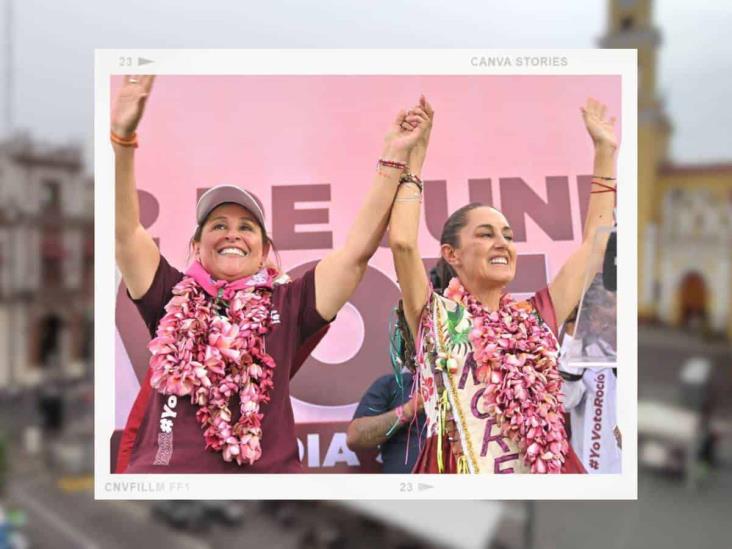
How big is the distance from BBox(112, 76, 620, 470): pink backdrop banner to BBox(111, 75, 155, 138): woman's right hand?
0.06 feet

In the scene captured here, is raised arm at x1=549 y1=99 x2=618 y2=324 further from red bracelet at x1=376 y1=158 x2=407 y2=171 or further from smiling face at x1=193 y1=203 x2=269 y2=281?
smiling face at x1=193 y1=203 x2=269 y2=281

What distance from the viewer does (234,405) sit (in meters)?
1.00

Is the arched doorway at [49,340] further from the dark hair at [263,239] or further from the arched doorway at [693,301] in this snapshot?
the arched doorway at [693,301]

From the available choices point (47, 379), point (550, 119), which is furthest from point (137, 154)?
A: point (550, 119)

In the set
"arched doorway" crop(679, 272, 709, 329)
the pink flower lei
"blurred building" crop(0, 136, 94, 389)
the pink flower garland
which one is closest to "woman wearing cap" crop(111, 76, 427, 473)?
the pink flower garland

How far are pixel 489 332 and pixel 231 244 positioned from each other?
0.51 metres

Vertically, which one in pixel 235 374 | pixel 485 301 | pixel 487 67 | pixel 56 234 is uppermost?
pixel 487 67

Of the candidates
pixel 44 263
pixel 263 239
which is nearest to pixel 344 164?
pixel 263 239

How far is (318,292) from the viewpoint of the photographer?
1.00 metres

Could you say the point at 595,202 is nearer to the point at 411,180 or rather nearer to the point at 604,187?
the point at 604,187

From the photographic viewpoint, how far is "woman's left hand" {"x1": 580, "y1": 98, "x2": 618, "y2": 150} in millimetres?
1011

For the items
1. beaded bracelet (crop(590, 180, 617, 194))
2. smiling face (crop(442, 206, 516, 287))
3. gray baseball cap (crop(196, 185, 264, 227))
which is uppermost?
beaded bracelet (crop(590, 180, 617, 194))

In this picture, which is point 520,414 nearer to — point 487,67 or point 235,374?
point 235,374

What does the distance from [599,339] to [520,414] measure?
21 centimetres
